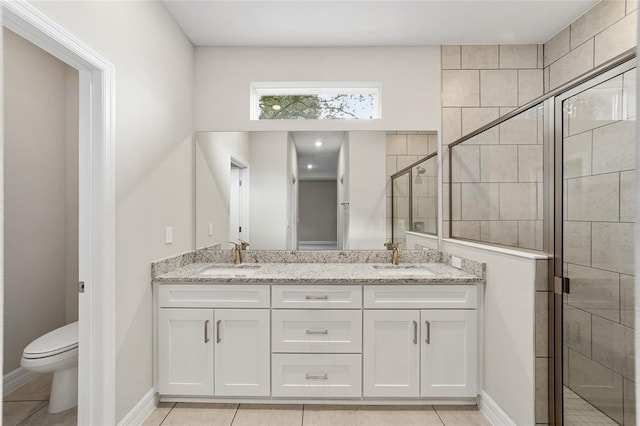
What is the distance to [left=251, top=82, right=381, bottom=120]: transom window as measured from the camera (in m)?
2.73

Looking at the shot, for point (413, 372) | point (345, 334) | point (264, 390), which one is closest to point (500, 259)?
point (413, 372)

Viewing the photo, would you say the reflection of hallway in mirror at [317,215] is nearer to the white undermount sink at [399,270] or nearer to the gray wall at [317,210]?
the gray wall at [317,210]

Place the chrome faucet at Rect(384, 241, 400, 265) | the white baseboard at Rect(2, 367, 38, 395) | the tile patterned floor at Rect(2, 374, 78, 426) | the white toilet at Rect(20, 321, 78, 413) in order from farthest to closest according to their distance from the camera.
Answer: the chrome faucet at Rect(384, 241, 400, 265), the white baseboard at Rect(2, 367, 38, 395), the tile patterned floor at Rect(2, 374, 78, 426), the white toilet at Rect(20, 321, 78, 413)

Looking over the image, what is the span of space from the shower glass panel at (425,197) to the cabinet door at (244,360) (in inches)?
54.8

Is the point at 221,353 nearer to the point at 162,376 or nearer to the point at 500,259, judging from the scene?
the point at 162,376

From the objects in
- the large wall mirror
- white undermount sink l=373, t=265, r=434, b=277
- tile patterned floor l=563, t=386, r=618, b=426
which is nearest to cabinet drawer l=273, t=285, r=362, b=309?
white undermount sink l=373, t=265, r=434, b=277

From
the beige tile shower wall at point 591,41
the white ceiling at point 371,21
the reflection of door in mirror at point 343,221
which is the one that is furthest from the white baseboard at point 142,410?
the beige tile shower wall at point 591,41

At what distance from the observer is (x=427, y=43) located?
2.64 metres

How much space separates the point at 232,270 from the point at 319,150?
1124 mm

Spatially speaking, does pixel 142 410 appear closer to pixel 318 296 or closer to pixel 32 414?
pixel 32 414

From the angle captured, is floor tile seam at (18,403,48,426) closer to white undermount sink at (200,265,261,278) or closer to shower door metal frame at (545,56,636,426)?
white undermount sink at (200,265,261,278)

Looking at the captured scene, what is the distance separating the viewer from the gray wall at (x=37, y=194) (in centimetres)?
238

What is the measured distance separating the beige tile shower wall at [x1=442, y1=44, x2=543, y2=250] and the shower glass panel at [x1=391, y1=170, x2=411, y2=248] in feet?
0.99

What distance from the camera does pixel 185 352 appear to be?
213 centimetres
